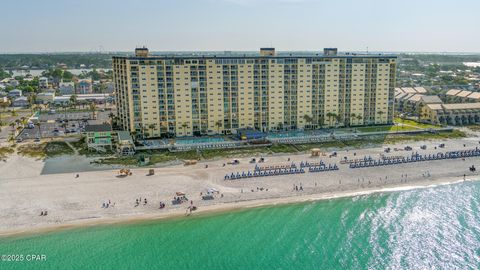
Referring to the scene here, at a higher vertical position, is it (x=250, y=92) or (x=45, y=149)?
(x=250, y=92)

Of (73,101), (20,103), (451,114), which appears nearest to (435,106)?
(451,114)

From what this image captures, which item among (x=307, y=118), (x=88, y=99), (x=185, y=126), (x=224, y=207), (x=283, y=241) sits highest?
(x=88, y=99)

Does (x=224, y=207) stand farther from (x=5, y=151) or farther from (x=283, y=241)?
(x=5, y=151)

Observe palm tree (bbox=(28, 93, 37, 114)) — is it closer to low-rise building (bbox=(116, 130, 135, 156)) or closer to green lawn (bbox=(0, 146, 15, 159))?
green lawn (bbox=(0, 146, 15, 159))

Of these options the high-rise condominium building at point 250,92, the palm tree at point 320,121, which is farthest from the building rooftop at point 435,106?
the palm tree at point 320,121

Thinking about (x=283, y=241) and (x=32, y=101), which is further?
(x=32, y=101)

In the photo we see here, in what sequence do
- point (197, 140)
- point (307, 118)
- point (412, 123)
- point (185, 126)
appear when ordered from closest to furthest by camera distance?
point (197, 140)
point (185, 126)
point (307, 118)
point (412, 123)
